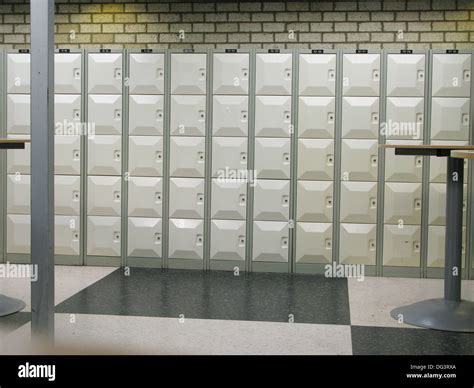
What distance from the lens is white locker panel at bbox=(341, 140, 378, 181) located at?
6188mm

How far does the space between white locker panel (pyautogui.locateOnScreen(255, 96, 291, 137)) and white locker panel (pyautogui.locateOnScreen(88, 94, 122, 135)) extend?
56.9 inches

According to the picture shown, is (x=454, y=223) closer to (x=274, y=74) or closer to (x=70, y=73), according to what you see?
(x=274, y=74)

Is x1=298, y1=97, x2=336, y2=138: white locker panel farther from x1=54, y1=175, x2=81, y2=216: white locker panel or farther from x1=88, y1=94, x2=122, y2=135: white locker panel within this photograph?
x1=54, y1=175, x2=81, y2=216: white locker panel

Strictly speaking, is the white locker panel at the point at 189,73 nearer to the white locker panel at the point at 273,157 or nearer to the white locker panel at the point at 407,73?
the white locker panel at the point at 273,157

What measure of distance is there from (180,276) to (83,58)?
2.47 metres

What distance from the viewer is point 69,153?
6.50 m

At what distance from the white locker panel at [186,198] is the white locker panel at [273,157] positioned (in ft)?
2.11

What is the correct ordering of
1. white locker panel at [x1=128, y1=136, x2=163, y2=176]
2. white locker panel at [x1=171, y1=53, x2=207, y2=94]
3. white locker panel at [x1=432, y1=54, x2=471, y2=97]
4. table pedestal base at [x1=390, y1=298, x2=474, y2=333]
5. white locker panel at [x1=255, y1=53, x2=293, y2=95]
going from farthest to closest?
1. white locker panel at [x1=128, y1=136, x2=163, y2=176]
2. white locker panel at [x1=171, y1=53, x2=207, y2=94]
3. white locker panel at [x1=255, y1=53, x2=293, y2=95]
4. white locker panel at [x1=432, y1=54, x2=471, y2=97]
5. table pedestal base at [x1=390, y1=298, x2=474, y2=333]

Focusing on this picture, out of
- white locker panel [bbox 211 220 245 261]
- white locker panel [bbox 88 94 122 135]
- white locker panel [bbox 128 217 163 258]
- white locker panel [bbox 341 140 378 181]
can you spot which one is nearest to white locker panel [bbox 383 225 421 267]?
white locker panel [bbox 341 140 378 181]

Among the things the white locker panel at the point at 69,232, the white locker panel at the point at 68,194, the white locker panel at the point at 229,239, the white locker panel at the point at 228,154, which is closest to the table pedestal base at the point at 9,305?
the white locker panel at the point at 69,232

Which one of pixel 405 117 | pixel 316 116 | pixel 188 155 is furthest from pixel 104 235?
pixel 405 117

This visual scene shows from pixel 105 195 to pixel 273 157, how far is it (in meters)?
1.80

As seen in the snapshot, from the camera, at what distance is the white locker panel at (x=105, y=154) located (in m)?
6.46
